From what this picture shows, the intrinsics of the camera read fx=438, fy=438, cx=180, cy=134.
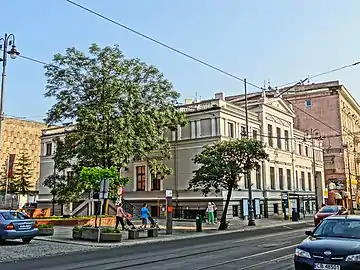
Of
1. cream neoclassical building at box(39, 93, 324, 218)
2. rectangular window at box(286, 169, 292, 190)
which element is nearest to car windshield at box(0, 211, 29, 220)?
cream neoclassical building at box(39, 93, 324, 218)

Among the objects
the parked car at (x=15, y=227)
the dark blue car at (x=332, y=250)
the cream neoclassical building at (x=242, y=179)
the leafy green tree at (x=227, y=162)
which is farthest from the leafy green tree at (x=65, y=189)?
the dark blue car at (x=332, y=250)

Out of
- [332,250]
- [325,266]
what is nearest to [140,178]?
[332,250]

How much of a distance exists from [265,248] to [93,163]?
66.8 ft

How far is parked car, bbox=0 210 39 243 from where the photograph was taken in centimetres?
1964

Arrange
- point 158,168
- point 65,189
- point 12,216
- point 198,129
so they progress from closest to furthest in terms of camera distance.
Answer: point 12,216
point 65,189
point 158,168
point 198,129

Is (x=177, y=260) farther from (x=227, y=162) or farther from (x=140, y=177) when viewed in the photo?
(x=140, y=177)

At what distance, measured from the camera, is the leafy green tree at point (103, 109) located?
33781mm

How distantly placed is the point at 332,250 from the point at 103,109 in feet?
88.5

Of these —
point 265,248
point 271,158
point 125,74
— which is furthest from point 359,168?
point 265,248

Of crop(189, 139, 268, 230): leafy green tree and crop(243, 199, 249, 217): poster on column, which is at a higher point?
crop(189, 139, 268, 230): leafy green tree

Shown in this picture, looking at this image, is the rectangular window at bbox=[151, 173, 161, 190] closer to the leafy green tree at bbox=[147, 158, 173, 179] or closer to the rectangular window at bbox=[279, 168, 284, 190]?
the leafy green tree at bbox=[147, 158, 173, 179]

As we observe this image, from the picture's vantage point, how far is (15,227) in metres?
19.9

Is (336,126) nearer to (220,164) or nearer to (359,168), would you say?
(359,168)

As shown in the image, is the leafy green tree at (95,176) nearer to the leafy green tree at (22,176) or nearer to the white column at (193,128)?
the white column at (193,128)
